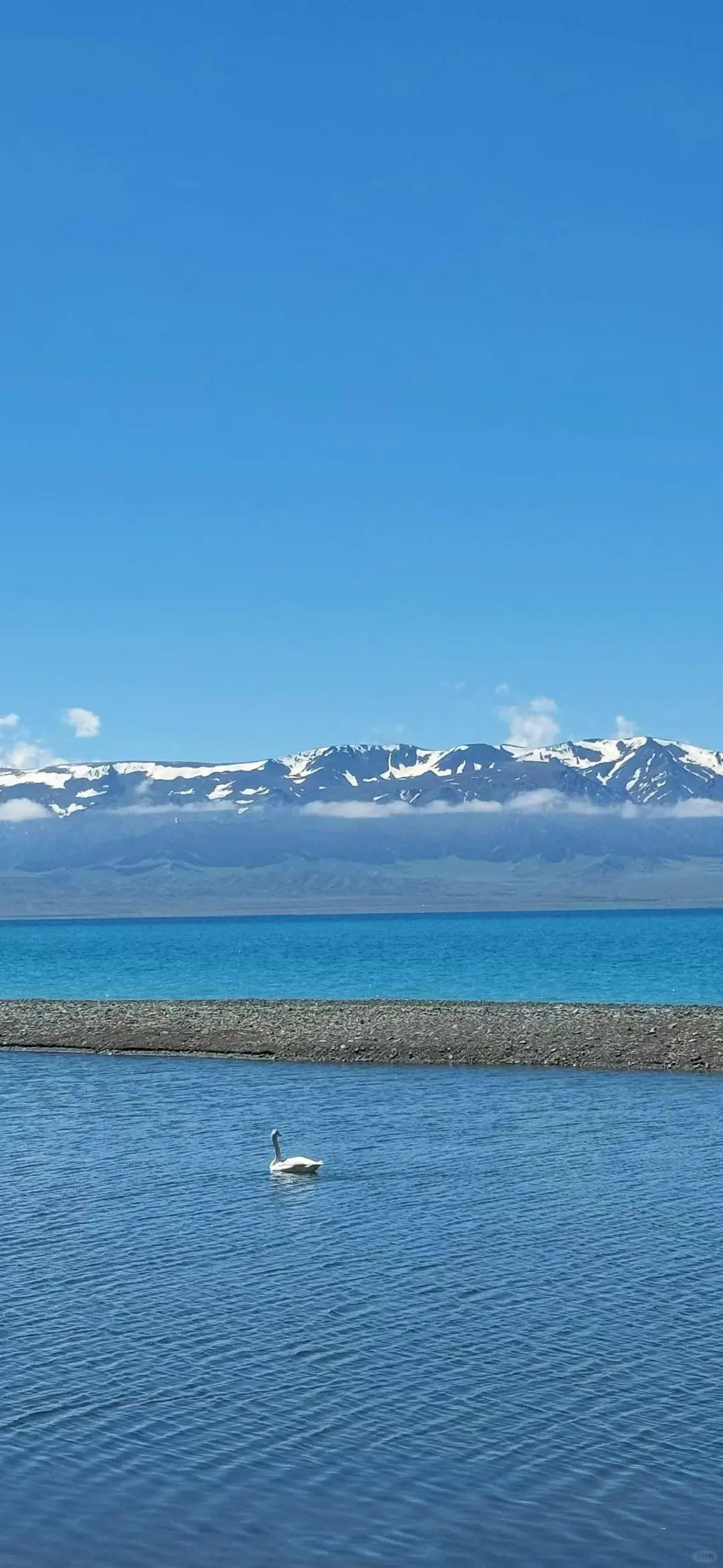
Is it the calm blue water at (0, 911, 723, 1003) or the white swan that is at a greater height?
the calm blue water at (0, 911, 723, 1003)

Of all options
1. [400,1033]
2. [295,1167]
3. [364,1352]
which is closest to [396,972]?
[400,1033]

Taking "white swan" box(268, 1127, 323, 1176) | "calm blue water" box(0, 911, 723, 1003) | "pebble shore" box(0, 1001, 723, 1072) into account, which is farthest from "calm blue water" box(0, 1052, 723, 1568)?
"calm blue water" box(0, 911, 723, 1003)

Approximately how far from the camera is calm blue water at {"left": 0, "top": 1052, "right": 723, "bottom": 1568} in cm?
1409

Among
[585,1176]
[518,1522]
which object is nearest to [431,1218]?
[585,1176]

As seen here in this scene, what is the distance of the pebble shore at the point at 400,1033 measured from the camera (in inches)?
2061

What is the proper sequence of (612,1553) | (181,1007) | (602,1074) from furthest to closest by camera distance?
(181,1007)
(602,1074)
(612,1553)

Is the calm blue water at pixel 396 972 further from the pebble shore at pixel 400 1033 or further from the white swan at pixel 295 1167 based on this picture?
the white swan at pixel 295 1167

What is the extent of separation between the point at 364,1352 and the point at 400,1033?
3767 centimetres

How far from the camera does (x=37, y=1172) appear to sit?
3158 cm

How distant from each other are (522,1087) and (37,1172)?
18.0 meters

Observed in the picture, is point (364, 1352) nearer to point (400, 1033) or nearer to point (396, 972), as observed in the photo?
point (400, 1033)

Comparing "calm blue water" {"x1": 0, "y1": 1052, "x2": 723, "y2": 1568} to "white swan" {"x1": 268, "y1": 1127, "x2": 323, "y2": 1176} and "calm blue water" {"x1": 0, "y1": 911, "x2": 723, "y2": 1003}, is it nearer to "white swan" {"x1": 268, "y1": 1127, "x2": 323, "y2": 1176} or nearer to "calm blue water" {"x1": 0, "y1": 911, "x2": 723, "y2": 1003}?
"white swan" {"x1": 268, "y1": 1127, "x2": 323, "y2": 1176}

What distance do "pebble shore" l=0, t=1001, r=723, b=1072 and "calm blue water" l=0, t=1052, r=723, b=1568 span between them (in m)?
15.9

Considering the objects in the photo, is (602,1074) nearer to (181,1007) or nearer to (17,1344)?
(181,1007)
